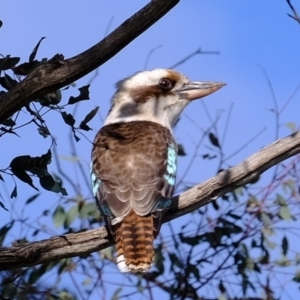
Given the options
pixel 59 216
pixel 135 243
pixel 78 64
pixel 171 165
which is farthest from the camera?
pixel 59 216

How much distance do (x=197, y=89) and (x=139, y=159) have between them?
100cm

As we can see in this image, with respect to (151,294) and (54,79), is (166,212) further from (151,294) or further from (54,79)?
(151,294)

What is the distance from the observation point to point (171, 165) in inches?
171

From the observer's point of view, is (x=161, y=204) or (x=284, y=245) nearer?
(x=161, y=204)

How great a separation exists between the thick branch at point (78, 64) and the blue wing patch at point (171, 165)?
151 cm

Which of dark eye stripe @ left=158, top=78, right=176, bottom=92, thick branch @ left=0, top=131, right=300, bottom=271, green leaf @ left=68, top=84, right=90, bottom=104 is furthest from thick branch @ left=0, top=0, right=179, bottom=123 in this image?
dark eye stripe @ left=158, top=78, right=176, bottom=92

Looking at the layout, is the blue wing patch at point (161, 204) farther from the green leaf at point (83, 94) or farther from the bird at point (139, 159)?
the green leaf at point (83, 94)

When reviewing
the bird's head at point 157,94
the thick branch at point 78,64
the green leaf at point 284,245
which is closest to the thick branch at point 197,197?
the thick branch at point 78,64

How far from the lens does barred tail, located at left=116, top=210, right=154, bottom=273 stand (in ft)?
12.8

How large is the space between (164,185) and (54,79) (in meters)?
1.45

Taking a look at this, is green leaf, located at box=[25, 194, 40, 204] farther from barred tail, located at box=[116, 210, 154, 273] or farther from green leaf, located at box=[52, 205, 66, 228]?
barred tail, located at box=[116, 210, 154, 273]

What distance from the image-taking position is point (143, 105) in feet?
16.5

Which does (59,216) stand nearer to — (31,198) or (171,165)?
(31,198)

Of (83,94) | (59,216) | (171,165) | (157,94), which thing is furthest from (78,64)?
(59,216)
